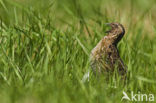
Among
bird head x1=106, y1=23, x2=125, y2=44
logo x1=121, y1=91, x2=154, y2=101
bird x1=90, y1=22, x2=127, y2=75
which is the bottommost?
logo x1=121, y1=91, x2=154, y2=101

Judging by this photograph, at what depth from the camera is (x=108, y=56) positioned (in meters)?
5.21

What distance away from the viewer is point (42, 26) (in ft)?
18.9

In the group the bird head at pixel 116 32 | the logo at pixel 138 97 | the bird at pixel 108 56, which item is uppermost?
the bird head at pixel 116 32

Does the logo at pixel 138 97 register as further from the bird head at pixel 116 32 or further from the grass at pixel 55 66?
the bird head at pixel 116 32

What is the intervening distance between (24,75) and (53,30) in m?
1.05

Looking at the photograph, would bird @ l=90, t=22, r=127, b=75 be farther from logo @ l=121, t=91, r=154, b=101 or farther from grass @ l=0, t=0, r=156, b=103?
logo @ l=121, t=91, r=154, b=101

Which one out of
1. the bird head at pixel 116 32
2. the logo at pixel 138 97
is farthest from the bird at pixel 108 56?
the logo at pixel 138 97

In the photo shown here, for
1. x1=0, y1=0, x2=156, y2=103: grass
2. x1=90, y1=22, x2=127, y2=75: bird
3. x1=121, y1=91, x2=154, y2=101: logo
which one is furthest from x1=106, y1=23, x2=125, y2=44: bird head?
x1=121, y1=91, x2=154, y2=101: logo

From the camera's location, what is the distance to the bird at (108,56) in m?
5.12

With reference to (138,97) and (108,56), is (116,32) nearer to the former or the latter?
(108,56)

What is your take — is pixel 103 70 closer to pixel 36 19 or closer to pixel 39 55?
pixel 39 55

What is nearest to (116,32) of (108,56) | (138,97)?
(108,56)

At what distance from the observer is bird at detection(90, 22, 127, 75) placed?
16.8ft

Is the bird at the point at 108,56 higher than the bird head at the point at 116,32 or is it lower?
lower
